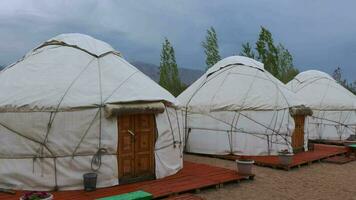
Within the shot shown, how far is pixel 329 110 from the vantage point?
16.1 metres

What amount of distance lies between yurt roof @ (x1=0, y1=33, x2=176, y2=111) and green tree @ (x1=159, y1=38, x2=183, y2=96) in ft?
76.9

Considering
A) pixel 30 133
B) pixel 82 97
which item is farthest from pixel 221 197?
pixel 30 133

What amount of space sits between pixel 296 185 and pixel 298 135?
4.38 meters

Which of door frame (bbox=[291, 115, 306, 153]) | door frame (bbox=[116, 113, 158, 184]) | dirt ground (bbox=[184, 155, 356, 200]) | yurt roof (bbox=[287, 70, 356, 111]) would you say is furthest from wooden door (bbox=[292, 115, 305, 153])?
door frame (bbox=[116, 113, 158, 184])

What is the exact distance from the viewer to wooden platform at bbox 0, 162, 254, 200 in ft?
22.7

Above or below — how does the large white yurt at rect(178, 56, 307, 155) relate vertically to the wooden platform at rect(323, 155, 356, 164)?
above

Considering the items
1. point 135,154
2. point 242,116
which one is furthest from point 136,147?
point 242,116

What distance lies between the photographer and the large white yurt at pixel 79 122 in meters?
7.25

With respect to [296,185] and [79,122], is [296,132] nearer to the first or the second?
[296,185]

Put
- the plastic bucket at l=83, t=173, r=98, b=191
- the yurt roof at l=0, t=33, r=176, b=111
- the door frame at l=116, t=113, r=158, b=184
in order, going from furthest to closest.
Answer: the door frame at l=116, t=113, r=158, b=184
the yurt roof at l=0, t=33, r=176, b=111
the plastic bucket at l=83, t=173, r=98, b=191

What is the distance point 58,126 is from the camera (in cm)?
731

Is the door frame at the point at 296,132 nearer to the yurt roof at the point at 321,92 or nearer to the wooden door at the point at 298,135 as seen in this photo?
the wooden door at the point at 298,135

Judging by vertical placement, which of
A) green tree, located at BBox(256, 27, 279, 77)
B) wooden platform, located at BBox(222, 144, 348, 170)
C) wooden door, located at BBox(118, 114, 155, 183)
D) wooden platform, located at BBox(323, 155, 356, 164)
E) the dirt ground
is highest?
green tree, located at BBox(256, 27, 279, 77)

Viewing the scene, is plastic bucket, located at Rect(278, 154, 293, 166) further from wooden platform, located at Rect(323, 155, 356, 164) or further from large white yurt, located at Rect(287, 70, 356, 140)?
large white yurt, located at Rect(287, 70, 356, 140)
